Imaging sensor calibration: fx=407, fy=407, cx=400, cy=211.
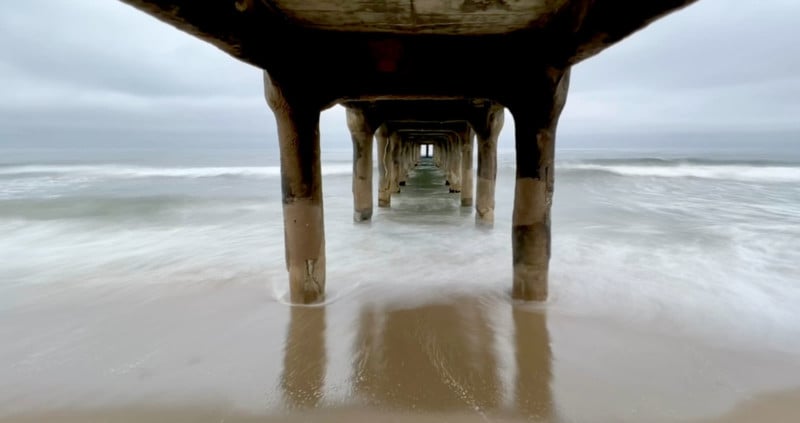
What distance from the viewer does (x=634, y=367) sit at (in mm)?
3002

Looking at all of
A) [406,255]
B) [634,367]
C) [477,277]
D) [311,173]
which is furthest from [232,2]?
[406,255]

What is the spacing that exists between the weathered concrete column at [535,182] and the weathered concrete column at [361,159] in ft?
14.9

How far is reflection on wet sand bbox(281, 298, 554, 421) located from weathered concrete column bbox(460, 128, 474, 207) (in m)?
7.23

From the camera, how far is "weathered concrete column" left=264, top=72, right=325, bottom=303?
365 centimetres

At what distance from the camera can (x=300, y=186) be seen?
381 cm

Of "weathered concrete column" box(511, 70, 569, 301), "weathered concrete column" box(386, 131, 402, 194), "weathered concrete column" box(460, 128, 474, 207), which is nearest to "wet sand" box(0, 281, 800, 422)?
"weathered concrete column" box(511, 70, 569, 301)

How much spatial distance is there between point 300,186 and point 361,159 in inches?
190

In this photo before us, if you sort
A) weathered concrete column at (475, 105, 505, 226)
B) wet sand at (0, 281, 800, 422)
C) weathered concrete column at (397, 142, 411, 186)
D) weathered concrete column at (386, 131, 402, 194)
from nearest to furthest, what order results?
wet sand at (0, 281, 800, 422)
weathered concrete column at (475, 105, 505, 226)
weathered concrete column at (386, 131, 402, 194)
weathered concrete column at (397, 142, 411, 186)

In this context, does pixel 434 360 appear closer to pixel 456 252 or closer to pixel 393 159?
pixel 456 252

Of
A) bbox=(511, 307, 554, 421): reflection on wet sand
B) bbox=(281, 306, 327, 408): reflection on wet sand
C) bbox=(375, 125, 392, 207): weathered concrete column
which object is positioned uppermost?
bbox=(375, 125, 392, 207): weathered concrete column

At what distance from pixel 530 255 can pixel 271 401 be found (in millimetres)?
2674

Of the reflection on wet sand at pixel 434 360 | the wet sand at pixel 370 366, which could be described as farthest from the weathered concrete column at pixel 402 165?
the wet sand at pixel 370 366

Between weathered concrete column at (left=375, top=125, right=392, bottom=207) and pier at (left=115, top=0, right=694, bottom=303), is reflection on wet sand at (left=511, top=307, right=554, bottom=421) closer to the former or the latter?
pier at (left=115, top=0, right=694, bottom=303)

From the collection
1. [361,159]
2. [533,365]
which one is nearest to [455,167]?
[361,159]
